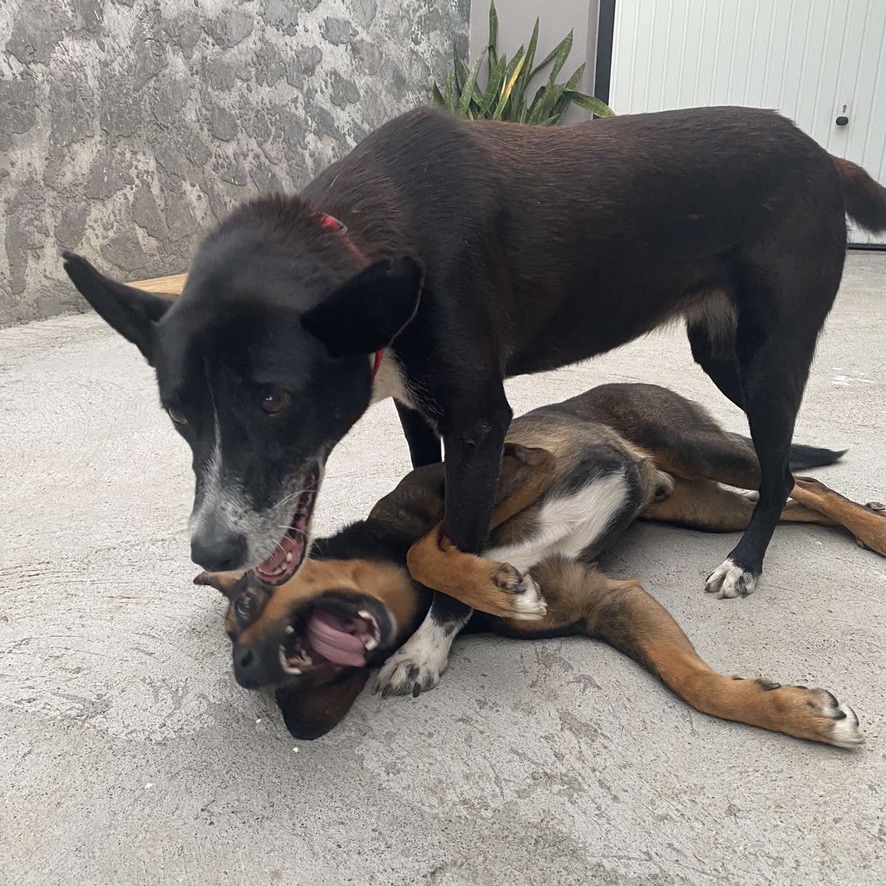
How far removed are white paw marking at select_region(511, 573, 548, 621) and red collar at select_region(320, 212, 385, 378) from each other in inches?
25.2

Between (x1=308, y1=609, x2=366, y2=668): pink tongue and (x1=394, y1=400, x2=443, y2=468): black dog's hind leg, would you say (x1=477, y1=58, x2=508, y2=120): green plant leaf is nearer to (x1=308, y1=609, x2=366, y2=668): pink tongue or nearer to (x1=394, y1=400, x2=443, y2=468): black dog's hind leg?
(x1=394, y1=400, x2=443, y2=468): black dog's hind leg

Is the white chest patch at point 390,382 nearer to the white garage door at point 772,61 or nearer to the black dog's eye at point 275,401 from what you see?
the black dog's eye at point 275,401

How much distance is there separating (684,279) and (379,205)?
90 cm

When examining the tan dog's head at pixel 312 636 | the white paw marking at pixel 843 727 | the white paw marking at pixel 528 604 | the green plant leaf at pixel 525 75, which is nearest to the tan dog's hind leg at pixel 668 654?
the white paw marking at pixel 843 727

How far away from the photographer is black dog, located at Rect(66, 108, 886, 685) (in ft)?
4.99

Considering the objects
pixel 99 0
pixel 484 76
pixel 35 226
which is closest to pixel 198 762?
pixel 35 226

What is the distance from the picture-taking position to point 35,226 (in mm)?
4906

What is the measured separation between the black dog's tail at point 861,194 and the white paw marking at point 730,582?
116 centimetres

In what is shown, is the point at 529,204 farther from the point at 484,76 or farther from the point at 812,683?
the point at 484,76

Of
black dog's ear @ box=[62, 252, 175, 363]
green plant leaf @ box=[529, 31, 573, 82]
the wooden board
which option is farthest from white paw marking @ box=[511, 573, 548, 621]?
green plant leaf @ box=[529, 31, 573, 82]

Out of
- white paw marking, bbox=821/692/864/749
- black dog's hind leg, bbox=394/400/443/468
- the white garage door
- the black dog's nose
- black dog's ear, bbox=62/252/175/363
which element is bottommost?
white paw marking, bbox=821/692/864/749

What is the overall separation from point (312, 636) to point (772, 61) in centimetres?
742

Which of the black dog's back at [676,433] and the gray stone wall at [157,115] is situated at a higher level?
the gray stone wall at [157,115]

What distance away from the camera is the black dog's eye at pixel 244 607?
6.18 ft
